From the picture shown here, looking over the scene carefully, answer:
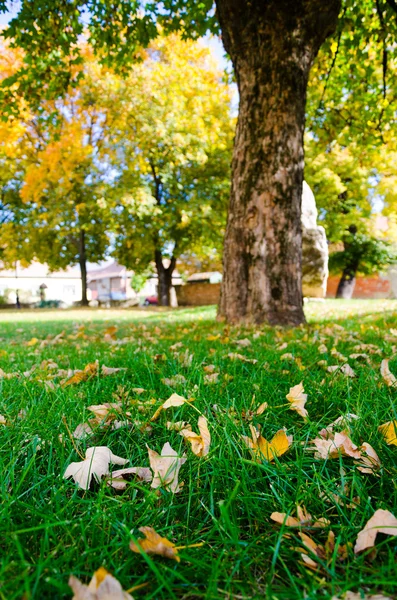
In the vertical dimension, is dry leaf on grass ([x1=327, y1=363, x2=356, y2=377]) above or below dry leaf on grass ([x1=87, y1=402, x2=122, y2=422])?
above

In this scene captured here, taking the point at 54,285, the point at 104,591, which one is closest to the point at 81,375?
the point at 104,591

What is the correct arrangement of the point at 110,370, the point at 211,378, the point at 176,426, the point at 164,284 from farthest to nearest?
the point at 164,284, the point at 110,370, the point at 211,378, the point at 176,426

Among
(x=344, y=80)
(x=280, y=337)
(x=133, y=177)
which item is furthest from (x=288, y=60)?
(x=133, y=177)

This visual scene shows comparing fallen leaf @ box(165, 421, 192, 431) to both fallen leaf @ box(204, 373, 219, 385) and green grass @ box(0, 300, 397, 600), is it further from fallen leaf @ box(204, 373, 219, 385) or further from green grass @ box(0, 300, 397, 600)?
fallen leaf @ box(204, 373, 219, 385)

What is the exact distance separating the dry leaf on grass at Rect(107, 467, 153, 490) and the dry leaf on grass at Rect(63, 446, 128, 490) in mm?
38

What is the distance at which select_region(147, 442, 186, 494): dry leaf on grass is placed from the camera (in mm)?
1086

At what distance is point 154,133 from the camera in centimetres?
1495

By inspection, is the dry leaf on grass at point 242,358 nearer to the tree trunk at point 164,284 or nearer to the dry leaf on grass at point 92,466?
the dry leaf on grass at point 92,466

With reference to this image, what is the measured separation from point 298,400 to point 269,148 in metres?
4.01

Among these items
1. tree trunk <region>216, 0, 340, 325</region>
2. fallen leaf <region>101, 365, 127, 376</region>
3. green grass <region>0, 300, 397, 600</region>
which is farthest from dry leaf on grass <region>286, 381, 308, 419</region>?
tree trunk <region>216, 0, 340, 325</region>

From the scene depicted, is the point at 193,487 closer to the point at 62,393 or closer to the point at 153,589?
the point at 153,589

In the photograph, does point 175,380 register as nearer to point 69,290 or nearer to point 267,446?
point 267,446

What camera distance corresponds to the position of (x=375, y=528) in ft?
2.83

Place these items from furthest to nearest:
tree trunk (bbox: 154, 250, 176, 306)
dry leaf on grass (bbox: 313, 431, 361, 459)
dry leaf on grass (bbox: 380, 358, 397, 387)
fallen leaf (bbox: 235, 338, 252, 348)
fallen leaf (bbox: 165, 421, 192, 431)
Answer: tree trunk (bbox: 154, 250, 176, 306) < fallen leaf (bbox: 235, 338, 252, 348) < dry leaf on grass (bbox: 380, 358, 397, 387) < fallen leaf (bbox: 165, 421, 192, 431) < dry leaf on grass (bbox: 313, 431, 361, 459)
